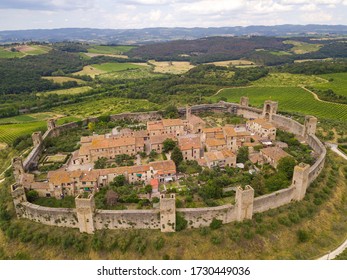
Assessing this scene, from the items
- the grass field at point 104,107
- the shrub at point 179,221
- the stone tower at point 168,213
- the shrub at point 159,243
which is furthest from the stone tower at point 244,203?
the grass field at point 104,107

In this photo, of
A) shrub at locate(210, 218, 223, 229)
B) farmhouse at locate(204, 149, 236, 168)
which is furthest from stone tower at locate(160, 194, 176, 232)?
farmhouse at locate(204, 149, 236, 168)

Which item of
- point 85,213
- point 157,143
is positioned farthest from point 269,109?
point 85,213

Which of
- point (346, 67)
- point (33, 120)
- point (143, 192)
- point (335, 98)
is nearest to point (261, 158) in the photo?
point (143, 192)

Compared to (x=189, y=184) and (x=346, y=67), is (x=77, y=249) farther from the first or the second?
(x=346, y=67)

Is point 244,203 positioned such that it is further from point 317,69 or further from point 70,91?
point 317,69

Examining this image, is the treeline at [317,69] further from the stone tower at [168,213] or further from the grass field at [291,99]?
the stone tower at [168,213]
